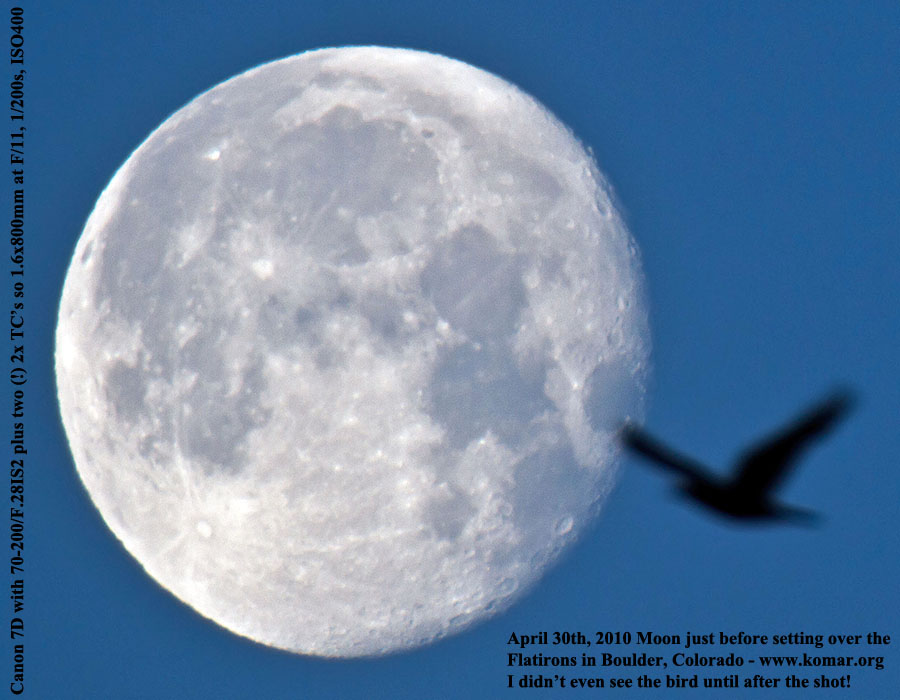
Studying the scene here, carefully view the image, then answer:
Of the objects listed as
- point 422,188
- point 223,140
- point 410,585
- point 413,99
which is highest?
point 413,99

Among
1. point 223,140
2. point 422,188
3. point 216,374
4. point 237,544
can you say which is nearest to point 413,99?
point 422,188

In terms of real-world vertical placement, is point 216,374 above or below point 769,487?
above

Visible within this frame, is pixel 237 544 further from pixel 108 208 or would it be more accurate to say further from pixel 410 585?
pixel 108 208

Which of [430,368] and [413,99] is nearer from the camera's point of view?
[430,368]

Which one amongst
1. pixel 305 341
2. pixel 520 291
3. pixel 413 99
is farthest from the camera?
pixel 413 99

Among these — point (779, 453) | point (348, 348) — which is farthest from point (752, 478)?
point (348, 348)
